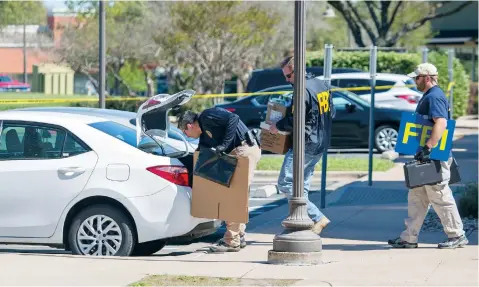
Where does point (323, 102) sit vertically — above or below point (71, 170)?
above

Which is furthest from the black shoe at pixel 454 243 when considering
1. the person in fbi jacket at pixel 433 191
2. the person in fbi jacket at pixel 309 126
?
the person in fbi jacket at pixel 309 126

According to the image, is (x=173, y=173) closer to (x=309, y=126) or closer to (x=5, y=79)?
(x=309, y=126)

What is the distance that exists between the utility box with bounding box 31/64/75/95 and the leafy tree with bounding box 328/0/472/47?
11.4 m

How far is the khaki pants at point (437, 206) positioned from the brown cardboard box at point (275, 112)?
157 centimetres

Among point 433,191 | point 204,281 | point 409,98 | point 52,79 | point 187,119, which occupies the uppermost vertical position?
point 52,79

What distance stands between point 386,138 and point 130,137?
1374 cm

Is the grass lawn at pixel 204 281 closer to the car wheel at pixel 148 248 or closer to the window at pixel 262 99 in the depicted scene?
the car wheel at pixel 148 248

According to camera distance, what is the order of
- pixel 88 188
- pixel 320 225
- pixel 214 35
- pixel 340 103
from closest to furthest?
pixel 88 188 → pixel 320 225 → pixel 340 103 → pixel 214 35

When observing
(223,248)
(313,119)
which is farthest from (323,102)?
(223,248)

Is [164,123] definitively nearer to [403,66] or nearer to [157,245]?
[157,245]

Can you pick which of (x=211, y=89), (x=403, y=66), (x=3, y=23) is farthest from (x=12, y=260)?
(x=211, y=89)

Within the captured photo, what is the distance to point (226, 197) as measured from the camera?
33.5 feet

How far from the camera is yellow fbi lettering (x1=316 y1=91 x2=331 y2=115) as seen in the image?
1091cm

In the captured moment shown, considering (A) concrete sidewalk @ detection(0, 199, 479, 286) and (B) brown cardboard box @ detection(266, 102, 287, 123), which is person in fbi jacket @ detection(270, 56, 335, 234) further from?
(A) concrete sidewalk @ detection(0, 199, 479, 286)
